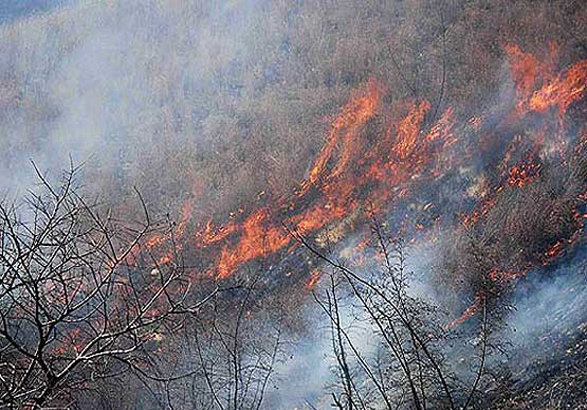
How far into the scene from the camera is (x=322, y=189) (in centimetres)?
1180

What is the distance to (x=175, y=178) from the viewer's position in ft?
44.5

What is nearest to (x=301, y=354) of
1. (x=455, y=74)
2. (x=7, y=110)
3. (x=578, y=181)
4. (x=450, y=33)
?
(x=578, y=181)

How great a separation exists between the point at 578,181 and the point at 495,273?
179cm

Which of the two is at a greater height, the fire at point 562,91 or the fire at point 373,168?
the fire at point 373,168

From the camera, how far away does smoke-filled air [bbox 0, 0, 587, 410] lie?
7.69 metres

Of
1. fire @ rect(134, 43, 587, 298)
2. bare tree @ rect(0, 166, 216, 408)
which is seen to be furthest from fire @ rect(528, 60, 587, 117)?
bare tree @ rect(0, 166, 216, 408)

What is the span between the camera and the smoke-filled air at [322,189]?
7688 mm

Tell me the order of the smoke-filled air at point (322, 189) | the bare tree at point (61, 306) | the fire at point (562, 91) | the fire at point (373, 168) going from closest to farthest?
1. the bare tree at point (61, 306)
2. the smoke-filled air at point (322, 189)
3. the fire at point (562, 91)
4. the fire at point (373, 168)

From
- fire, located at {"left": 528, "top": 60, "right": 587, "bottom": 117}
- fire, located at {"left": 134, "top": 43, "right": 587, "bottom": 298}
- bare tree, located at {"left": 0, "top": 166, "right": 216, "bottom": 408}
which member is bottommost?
bare tree, located at {"left": 0, "top": 166, "right": 216, "bottom": 408}

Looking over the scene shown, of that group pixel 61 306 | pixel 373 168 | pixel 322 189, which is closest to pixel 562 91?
pixel 373 168

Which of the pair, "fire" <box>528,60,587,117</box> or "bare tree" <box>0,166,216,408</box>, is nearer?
"bare tree" <box>0,166,216,408</box>

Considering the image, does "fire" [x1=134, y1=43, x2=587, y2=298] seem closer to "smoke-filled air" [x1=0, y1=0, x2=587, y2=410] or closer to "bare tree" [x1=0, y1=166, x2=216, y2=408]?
"smoke-filled air" [x1=0, y1=0, x2=587, y2=410]

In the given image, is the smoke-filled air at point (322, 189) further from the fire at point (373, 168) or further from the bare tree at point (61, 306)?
the bare tree at point (61, 306)

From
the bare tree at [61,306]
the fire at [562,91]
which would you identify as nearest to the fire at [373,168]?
the fire at [562,91]
